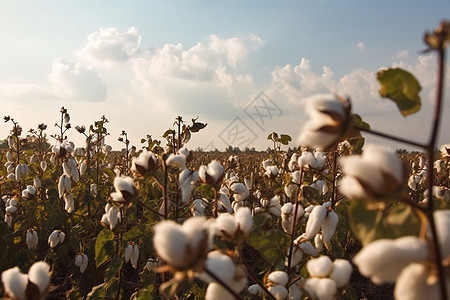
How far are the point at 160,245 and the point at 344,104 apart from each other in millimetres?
606

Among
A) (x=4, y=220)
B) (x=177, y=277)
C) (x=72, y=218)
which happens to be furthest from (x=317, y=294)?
(x=4, y=220)

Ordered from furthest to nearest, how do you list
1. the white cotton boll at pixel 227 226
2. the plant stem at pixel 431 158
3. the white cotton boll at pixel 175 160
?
the white cotton boll at pixel 175 160 < the white cotton boll at pixel 227 226 < the plant stem at pixel 431 158

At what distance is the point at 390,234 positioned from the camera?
2.89 feet

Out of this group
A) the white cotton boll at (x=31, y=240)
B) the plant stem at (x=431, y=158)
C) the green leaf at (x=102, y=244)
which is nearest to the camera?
the plant stem at (x=431, y=158)

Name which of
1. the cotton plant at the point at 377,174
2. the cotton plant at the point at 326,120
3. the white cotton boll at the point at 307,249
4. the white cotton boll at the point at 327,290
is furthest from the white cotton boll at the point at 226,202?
the cotton plant at the point at 377,174

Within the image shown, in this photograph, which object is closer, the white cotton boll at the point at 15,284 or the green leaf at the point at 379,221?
the green leaf at the point at 379,221

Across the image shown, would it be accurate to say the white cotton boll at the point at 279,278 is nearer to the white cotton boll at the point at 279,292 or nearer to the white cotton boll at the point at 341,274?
the white cotton boll at the point at 279,292

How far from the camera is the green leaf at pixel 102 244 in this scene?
93.1 inches

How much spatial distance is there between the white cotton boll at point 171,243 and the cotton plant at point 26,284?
2.12 feet

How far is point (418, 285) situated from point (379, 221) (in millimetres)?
194

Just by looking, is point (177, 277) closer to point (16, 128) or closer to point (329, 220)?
point (329, 220)

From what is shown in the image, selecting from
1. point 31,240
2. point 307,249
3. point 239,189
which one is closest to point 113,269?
point 239,189

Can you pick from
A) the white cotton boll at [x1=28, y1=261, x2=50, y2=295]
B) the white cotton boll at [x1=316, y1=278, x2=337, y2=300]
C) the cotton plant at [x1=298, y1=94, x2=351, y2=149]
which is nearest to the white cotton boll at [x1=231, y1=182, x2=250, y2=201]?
the white cotton boll at [x1=316, y1=278, x2=337, y2=300]

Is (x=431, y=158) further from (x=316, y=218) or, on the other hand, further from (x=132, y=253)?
(x=132, y=253)
